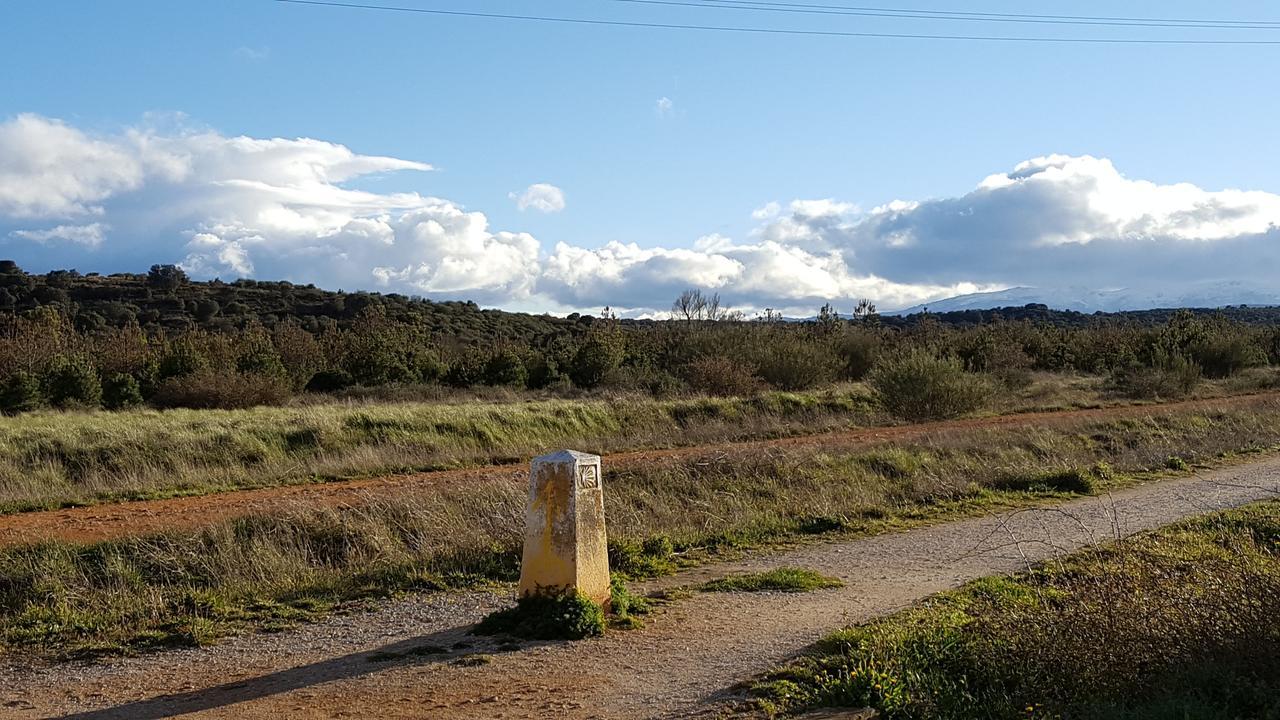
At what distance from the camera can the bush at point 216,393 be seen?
29922 mm

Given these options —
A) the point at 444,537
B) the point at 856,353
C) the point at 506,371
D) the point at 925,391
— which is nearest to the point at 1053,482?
the point at 444,537

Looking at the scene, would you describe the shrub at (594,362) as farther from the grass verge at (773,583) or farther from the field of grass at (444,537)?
the grass verge at (773,583)

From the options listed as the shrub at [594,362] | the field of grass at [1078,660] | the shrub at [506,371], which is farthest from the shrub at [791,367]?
the field of grass at [1078,660]

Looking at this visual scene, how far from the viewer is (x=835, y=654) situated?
21.9ft

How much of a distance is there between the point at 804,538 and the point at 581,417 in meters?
13.6

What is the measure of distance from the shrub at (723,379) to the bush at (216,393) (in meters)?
13.0

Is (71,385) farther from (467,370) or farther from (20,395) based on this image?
(467,370)

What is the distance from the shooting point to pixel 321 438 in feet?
66.1

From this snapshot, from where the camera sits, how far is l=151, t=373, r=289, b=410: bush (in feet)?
98.2

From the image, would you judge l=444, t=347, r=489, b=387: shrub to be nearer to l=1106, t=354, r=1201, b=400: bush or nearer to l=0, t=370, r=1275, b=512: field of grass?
l=0, t=370, r=1275, b=512: field of grass

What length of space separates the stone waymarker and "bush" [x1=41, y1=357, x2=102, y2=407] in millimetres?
25502

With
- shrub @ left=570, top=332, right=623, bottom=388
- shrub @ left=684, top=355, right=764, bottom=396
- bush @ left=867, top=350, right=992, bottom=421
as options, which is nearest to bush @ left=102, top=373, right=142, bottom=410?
shrub @ left=570, top=332, right=623, bottom=388

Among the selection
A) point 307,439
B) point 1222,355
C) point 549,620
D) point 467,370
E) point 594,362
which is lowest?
point 549,620

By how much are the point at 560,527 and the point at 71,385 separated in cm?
2681
